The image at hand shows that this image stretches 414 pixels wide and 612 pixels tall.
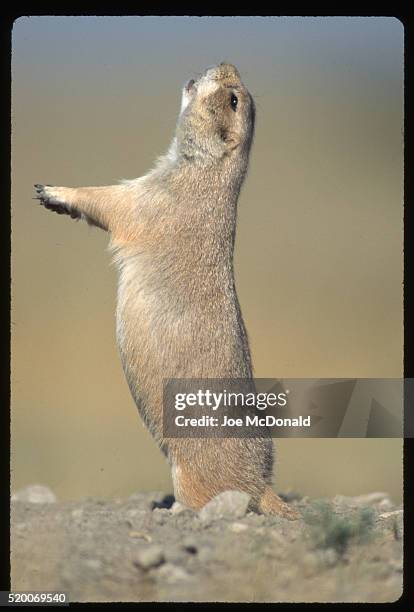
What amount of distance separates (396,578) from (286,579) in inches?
36.2

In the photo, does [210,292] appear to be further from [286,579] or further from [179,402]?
[286,579]

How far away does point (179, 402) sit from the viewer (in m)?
9.93

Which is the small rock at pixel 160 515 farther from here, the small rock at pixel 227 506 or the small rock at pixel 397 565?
the small rock at pixel 397 565

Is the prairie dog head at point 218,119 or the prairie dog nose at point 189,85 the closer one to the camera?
the prairie dog head at point 218,119

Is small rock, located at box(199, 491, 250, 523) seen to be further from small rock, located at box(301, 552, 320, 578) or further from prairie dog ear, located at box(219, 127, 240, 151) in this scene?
prairie dog ear, located at box(219, 127, 240, 151)

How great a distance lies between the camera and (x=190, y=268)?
10195mm

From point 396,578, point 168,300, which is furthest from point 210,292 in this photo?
point 396,578

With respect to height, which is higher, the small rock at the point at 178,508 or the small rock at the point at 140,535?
the small rock at the point at 178,508

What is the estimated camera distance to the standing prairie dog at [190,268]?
9953mm

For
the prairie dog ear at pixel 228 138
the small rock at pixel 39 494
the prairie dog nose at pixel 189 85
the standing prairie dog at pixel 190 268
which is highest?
the prairie dog nose at pixel 189 85

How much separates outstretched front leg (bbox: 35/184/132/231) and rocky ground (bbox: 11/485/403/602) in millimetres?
2859

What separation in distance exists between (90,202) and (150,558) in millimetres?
3805

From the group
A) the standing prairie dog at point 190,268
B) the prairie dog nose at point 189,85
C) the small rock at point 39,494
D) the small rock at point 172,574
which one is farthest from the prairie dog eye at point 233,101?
the small rock at point 172,574
